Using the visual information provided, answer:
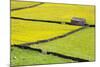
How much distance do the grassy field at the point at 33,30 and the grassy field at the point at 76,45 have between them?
0.09m

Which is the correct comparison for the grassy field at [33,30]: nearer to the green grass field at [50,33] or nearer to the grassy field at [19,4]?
the green grass field at [50,33]

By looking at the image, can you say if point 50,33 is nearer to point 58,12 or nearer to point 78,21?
point 58,12

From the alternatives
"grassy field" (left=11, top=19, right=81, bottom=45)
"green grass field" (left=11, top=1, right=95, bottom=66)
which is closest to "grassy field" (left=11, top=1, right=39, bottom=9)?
"green grass field" (left=11, top=1, right=95, bottom=66)

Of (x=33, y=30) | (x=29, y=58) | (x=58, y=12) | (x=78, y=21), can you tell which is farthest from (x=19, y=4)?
(x=78, y=21)

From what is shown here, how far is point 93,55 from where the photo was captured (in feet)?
8.34

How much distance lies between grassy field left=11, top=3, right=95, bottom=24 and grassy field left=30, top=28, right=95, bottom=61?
0.18 m

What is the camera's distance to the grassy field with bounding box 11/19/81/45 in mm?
2258

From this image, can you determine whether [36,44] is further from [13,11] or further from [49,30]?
[13,11]

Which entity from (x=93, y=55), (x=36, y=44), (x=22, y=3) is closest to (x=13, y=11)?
→ (x=22, y=3)

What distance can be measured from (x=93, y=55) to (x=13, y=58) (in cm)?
93

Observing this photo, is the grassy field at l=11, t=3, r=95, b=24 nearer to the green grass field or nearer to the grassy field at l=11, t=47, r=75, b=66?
the green grass field

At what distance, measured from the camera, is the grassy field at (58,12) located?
2.33m
